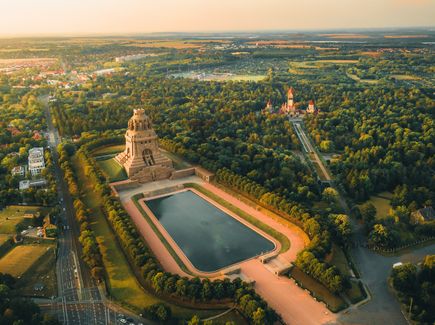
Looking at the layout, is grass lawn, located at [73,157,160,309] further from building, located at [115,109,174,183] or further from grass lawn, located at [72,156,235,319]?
building, located at [115,109,174,183]

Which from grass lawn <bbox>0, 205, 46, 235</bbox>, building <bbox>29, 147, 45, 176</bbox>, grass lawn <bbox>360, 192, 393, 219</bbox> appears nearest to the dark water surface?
grass lawn <bbox>0, 205, 46, 235</bbox>

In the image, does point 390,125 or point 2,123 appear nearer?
point 390,125

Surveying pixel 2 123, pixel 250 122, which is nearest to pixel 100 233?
pixel 250 122

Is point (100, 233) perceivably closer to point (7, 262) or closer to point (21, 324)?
point (7, 262)

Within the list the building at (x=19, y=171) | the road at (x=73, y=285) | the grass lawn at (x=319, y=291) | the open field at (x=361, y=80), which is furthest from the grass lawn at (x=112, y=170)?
the open field at (x=361, y=80)

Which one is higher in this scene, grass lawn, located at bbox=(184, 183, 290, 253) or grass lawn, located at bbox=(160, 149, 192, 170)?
grass lawn, located at bbox=(160, 149, 192, 170)

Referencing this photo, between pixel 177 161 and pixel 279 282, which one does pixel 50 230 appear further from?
pixel 279 282
